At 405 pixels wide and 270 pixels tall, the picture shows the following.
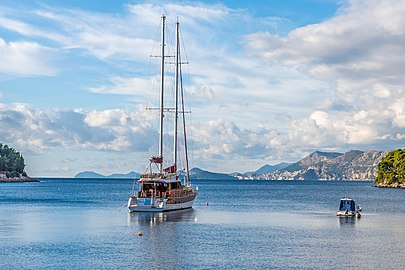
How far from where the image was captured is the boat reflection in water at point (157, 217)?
81.1m

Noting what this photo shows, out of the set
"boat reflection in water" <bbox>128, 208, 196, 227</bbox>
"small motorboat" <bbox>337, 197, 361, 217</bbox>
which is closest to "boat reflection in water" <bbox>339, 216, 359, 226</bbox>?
"small motorboat" <bbox>337, 197, 361, 217</bbox>

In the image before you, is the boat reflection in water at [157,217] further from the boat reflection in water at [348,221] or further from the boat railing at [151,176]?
the boat reflection in water at [348,221]

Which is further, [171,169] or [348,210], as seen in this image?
[171,169]

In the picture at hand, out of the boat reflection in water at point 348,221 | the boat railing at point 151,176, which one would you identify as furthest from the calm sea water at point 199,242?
the boat railing at point 151,176

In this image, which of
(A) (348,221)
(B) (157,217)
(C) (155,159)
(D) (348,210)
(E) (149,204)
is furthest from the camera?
(C) (155,159)

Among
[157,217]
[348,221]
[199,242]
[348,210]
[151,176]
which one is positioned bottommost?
[199,242]

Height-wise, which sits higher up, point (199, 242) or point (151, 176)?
point (151, 176)

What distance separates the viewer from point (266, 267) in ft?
155

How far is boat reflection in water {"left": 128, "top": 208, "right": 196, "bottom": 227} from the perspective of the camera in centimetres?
8112

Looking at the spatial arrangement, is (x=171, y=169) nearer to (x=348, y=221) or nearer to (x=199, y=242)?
(x=348, y=221)

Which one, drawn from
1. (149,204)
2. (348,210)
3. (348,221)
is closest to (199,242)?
(348,221)

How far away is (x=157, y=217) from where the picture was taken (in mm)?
88125

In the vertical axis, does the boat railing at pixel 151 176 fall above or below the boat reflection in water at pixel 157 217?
above

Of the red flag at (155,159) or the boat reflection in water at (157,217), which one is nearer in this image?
the boat reflection in water at (157,217)
